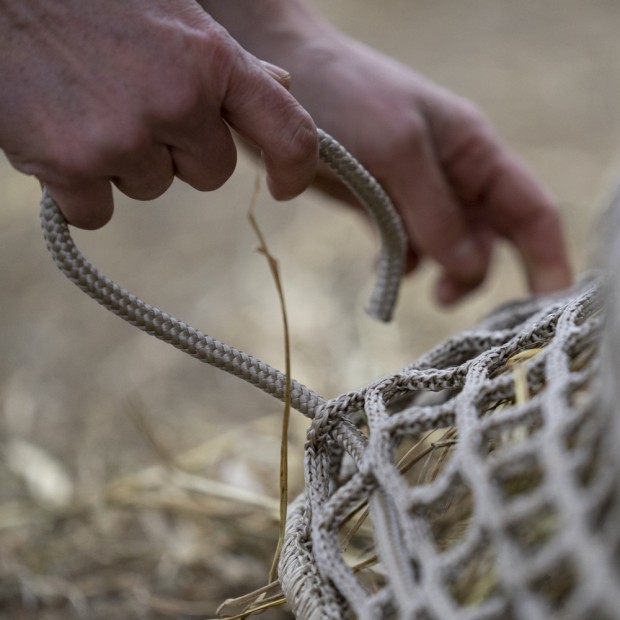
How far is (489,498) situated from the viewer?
0.30 m

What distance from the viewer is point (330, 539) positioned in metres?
0.38

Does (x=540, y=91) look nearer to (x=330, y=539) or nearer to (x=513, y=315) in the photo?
(x=513, y=315)

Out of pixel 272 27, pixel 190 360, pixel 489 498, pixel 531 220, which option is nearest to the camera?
pixel 489 498

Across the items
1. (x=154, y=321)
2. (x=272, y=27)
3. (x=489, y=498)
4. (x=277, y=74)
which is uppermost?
(x=272, y=27)

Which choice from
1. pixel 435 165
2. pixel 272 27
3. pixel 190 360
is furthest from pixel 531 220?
pixel 190 360

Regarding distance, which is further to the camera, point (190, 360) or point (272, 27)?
point (190, 360)

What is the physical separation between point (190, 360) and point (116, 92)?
885mm

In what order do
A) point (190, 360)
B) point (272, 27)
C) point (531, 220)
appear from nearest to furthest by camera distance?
point (272, 27)
point (531, 220)
point (190, 360)

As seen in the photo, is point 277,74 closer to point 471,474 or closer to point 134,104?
point 134,104

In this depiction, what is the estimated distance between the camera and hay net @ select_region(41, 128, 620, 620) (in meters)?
0.28

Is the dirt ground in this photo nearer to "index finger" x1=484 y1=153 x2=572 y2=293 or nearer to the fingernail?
"index finger" x1=484 y1=153 x2=572 y2=293

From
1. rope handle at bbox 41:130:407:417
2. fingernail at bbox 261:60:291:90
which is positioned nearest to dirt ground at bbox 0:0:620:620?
rope handle at bbox 41:130:407:417

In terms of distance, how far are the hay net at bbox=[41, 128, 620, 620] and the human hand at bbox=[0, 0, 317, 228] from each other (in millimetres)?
36

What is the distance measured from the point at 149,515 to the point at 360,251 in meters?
0.80
